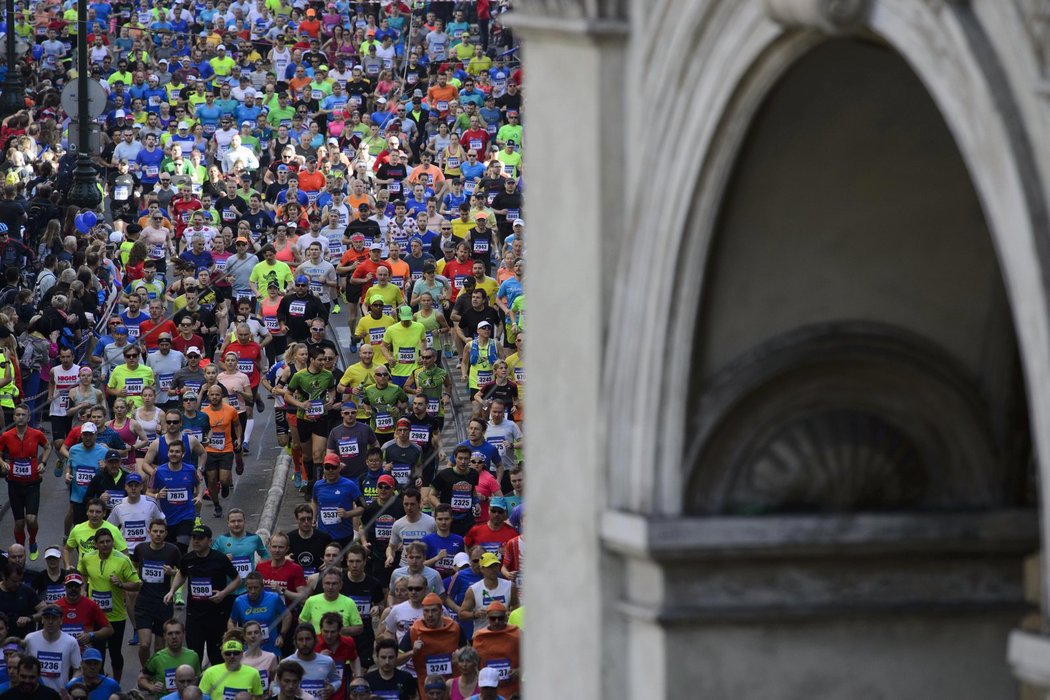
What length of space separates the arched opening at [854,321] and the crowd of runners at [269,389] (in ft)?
18.5

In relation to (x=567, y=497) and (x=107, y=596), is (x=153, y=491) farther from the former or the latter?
(x=567, y=497)

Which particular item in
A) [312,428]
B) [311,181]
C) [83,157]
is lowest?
[312,428]

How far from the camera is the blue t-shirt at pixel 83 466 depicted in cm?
1891

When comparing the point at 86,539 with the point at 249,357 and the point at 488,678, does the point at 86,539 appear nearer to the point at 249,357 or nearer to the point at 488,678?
the point at 249,357

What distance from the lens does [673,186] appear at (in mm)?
6156

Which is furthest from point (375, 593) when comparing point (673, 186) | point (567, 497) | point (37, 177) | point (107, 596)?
point (37, 177)

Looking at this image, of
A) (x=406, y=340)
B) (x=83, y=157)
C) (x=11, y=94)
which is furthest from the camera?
(x=11, y=94)

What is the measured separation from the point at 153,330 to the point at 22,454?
382cm

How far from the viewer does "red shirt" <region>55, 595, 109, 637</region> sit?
53.7ft

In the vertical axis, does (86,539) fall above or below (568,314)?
below

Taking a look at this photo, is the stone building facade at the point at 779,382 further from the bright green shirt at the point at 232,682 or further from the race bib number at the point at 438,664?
the race bib number at the point at 438,664

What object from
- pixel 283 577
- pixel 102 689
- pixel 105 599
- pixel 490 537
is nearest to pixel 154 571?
pixel 105 599

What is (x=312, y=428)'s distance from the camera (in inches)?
804

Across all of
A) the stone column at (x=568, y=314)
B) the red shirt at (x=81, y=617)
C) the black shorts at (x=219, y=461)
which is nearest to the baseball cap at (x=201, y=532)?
the red shirt at (x=81, y=617)
